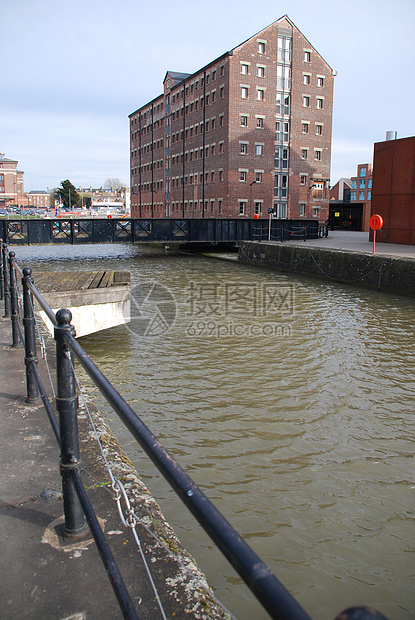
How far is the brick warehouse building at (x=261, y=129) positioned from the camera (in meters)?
45.6

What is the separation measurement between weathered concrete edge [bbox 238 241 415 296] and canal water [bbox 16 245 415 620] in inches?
190

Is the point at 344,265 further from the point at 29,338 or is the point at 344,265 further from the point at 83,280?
the point at 29,338

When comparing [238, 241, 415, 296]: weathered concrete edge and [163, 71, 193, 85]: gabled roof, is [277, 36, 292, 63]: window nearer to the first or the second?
[163, 71, 193, 85]: gabled roof

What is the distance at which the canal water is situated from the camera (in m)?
4.01

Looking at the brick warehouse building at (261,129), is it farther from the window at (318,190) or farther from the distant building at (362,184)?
the distant building at (362,184)

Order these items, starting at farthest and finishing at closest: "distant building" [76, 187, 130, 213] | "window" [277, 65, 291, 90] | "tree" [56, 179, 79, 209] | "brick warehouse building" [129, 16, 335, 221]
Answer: "distant building" [76, 187, 130, 213], "tree" [56, 179, 79, 209], "window" [277, 65, 291, 90], "brick warehouse building" [129, 16, 335, 221]

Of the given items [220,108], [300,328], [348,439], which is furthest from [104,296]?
[220,108]

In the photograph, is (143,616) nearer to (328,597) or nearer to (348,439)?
(328,597)

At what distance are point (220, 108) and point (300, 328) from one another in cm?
3863

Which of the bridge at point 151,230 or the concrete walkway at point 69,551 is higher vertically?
the bridge at point 151,230

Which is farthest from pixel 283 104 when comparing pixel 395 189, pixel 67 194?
pixel 67 194

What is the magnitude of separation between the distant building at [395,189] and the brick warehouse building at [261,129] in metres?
16.3

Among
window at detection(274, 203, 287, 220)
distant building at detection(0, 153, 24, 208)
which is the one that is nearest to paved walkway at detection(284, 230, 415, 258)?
window at detection(274, 203, 287, 220)

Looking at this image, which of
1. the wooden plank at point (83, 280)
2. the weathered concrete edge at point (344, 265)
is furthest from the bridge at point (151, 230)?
the wooden plank at point (83, 280)
